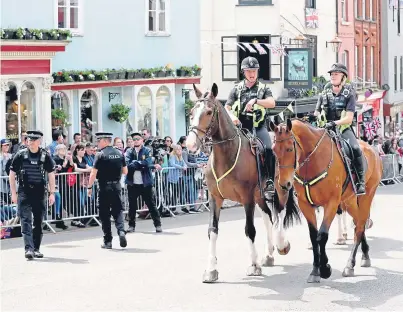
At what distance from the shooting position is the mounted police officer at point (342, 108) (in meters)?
13.5

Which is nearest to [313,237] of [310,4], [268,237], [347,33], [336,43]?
[268,237]

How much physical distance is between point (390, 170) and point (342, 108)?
64.0ft

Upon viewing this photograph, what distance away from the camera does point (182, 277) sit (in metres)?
13.1

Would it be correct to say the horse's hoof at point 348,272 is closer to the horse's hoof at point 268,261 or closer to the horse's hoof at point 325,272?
the horse's hoof at point 325,272

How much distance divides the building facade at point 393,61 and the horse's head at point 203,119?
39.5 m

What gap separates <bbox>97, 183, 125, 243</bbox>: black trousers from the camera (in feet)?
54.0

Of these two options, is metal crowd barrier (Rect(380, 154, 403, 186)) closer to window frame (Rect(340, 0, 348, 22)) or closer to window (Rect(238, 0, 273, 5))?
window (Rect(238, 0, 273, 5))

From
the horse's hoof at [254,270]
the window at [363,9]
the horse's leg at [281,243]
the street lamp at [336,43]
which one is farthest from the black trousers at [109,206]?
the window at [363,9]

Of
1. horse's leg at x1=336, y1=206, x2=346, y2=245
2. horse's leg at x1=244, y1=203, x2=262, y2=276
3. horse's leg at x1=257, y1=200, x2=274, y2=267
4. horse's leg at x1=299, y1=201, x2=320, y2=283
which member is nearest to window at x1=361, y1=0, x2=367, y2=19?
horse's leg at x1=336, y1=206, x2=346, y2=245

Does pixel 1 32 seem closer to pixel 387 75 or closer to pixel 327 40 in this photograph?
pixel 327 40

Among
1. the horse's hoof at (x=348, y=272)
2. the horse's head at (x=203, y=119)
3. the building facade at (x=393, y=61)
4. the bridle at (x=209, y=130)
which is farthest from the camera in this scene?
the building facade at (x=393, y=61)

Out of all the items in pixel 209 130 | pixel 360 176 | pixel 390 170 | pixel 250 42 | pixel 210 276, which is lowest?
pixel 390 170

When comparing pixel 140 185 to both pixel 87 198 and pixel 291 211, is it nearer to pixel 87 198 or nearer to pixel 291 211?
pixel 87 198

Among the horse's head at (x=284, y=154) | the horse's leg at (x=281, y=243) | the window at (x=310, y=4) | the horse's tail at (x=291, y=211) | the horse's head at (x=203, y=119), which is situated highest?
the window at (x=310, y=4)
